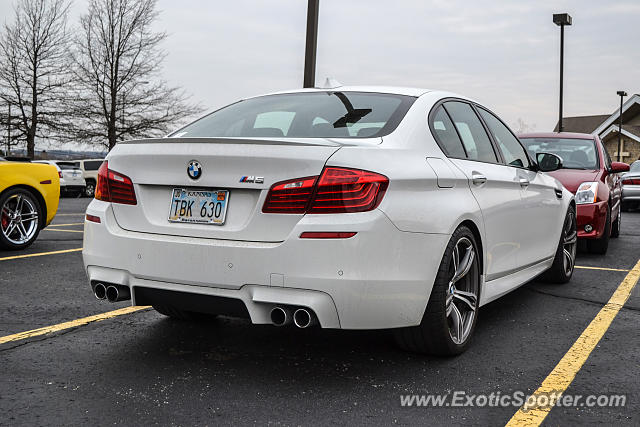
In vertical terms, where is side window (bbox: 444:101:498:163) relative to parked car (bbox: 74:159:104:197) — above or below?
above

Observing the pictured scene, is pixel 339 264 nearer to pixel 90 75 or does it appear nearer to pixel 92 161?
pixel 92 161

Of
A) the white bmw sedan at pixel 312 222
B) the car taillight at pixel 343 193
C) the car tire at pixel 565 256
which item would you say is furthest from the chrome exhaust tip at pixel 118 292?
the car tire at pixel 565 256

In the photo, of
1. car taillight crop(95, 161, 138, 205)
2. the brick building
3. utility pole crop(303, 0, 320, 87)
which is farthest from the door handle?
the brick building

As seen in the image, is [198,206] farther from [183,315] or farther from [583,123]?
[583,123]

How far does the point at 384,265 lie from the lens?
124 inches

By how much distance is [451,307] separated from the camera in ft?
12.3

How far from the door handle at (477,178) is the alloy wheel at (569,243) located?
2.20 metres

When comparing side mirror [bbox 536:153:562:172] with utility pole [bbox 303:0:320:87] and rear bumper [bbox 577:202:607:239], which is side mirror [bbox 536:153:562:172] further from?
utility pole [bbox 303:0:320:87]

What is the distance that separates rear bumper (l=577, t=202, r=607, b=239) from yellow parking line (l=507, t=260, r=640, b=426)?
2.37m

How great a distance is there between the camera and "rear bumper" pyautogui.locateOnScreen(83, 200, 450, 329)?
3.08m

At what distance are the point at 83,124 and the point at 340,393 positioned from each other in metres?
37.6

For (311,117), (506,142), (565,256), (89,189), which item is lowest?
(89,189)

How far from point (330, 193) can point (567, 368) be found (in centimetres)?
161

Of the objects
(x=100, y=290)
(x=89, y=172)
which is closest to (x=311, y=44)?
(x=100, y=290)
